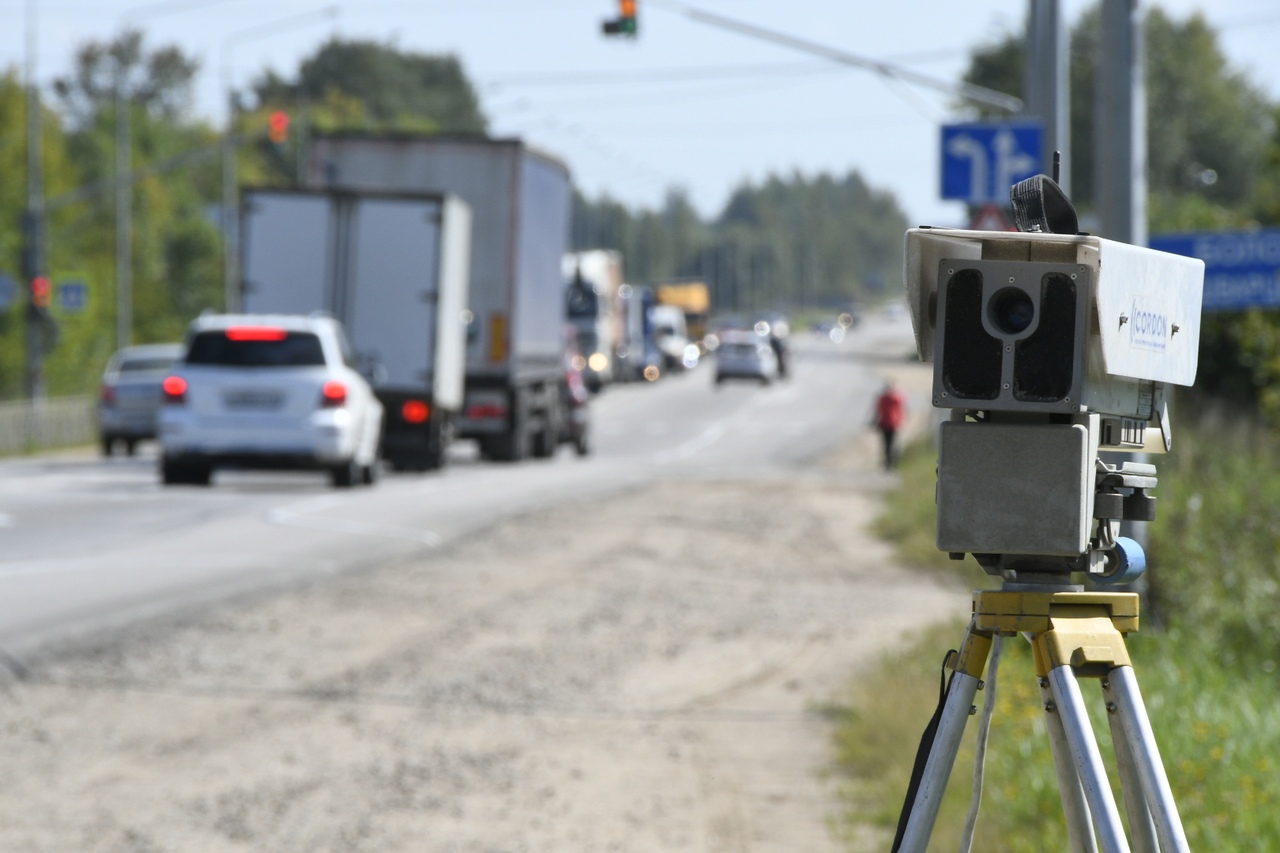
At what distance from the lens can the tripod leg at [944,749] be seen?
2678 millimetres

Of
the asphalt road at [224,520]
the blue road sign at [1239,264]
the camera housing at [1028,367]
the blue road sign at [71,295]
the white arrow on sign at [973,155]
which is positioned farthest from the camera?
the blue road sign at [71,295]

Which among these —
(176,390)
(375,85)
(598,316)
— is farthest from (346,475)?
(375,85)

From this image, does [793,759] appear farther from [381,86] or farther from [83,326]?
[381,86]

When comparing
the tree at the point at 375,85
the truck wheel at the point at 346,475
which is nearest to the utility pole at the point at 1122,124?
the truck wheel at the point at 346,475

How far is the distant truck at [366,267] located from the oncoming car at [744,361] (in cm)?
4434

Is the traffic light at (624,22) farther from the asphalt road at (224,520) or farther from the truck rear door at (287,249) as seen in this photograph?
the asphalt road at (224,520)

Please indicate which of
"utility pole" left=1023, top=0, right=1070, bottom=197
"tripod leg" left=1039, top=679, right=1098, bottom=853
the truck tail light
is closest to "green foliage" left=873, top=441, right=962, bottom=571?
"utility pole" left=1023, top=0, right=1070, bottom=197

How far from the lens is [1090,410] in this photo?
2576 millimetres

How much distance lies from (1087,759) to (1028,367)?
516 mm

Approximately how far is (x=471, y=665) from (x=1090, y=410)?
8.79 m

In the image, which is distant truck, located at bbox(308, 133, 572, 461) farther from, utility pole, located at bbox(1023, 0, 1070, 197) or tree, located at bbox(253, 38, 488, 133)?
tree, located at bbox(253, 38, 488, 133)

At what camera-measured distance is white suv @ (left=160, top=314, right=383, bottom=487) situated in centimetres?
2031

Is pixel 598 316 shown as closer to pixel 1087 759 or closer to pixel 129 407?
pixel 129 407

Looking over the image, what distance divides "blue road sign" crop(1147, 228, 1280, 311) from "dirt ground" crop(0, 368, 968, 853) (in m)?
2.76
